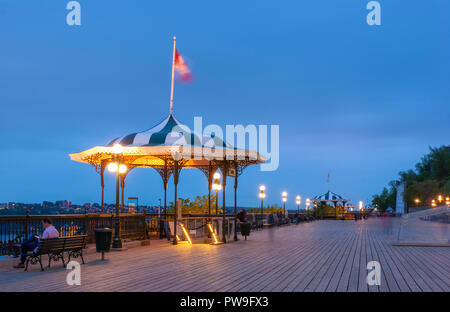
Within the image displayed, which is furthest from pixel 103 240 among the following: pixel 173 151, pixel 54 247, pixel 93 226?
pixel 173 151

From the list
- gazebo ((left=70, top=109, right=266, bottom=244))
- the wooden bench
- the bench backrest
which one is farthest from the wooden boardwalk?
gazebo ((left=70, top=109, right=266, bottom=244))

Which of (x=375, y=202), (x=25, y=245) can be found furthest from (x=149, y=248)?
(x=375, y=202)

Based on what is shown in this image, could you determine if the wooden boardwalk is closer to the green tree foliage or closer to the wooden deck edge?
the wooden deck edge

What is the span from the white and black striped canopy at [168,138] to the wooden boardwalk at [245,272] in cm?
599

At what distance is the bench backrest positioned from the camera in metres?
10.2

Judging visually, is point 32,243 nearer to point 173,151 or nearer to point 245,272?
point 245,272

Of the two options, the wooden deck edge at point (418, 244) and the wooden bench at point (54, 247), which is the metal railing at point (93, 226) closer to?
the wooden bench at point (54, 247)

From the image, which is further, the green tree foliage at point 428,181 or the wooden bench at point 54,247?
the green tree foliage at point 428,181

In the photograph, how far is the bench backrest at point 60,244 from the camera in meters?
10.2

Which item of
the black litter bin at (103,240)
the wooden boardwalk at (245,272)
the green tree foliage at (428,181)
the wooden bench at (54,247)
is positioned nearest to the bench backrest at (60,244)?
the wooden bench at (54,247)

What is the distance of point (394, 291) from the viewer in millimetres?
7715

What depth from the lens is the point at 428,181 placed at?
257 feet

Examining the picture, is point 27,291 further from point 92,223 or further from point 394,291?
point 92,223

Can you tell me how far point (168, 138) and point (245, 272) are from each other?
10615 millimetres
